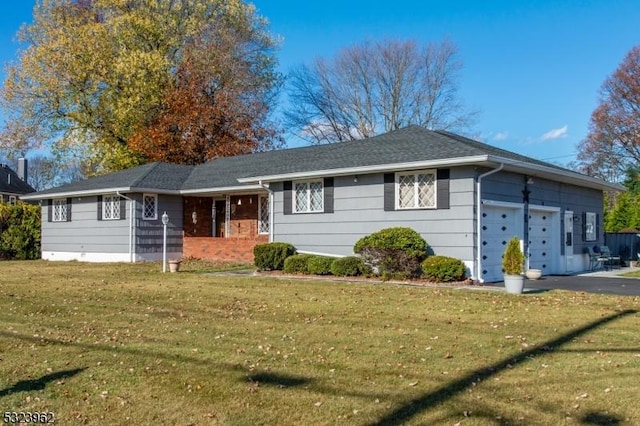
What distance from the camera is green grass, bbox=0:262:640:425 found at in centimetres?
416

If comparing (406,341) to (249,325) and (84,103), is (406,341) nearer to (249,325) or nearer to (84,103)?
(249,325)

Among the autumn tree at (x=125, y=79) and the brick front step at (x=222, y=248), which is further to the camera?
the autumn tree at (x=125, y=79)

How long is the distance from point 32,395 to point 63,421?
27.8 inches

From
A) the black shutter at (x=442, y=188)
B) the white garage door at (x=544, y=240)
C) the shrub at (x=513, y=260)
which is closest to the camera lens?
the shrub at (x=513, y=260)

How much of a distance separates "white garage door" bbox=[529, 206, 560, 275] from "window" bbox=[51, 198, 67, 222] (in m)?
17.6

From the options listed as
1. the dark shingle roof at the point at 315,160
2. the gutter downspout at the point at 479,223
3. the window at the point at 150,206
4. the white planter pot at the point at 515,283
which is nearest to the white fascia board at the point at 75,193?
the dark shingle roof at the point at 315,160

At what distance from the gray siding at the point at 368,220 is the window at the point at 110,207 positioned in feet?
23.4

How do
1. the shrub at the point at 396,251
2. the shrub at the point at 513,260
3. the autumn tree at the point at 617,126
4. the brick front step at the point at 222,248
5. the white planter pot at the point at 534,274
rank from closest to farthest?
the shrub at the point at 513,260 < the shrub at the point at 396,251 < the white planter pot at the point at 534,274 < the brick front step at the point at 222,248 < the autumn tree at the point at 617,126

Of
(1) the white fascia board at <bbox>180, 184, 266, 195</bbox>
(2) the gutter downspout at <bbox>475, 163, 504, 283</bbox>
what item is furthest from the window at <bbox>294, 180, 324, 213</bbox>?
(2) the gutter downspout at <bbox>475, 163, 504, 283</bbox>

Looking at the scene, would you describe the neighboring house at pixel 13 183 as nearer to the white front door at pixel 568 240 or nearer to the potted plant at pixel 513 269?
the white front door at pixel 568 240

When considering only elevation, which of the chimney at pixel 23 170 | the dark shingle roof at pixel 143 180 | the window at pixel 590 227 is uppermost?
the chimney at pixel 23 170

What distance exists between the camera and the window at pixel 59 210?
74.4 feet

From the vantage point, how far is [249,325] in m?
7.45

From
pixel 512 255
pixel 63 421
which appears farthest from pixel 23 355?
pixel 512 255
